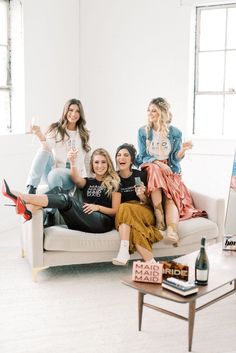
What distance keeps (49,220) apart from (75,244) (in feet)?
1.20

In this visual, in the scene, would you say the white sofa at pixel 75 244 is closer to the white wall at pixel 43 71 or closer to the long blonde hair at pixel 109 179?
the long blonde hair at pixel 109 179

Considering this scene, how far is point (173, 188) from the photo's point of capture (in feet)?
14.0

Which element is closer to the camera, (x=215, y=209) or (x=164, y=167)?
(x=215, y=209)

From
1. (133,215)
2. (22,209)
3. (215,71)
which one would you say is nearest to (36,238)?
(22,209)

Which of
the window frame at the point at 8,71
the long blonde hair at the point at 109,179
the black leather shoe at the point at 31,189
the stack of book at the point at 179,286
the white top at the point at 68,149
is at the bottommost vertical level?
the stack of book at the point at 179,286

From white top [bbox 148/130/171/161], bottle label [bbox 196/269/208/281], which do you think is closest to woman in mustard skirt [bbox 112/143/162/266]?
white top [bbox 148/130/171/161]

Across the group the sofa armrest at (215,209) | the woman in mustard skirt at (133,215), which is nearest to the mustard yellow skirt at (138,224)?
the woman in mustard skirt at (133,215)

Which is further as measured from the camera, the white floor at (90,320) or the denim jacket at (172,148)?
the denim jacket at (172,148)

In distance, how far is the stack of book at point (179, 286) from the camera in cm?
265

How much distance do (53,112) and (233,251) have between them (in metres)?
3.10

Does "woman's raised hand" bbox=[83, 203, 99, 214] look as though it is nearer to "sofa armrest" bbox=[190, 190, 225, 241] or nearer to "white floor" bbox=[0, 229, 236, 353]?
"white floor" bbox=[0, 229, 236, 353]

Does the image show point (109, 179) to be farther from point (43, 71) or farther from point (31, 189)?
point (43, 71)

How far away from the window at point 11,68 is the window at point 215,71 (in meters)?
2.00

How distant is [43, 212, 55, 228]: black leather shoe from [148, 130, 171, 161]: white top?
1.10m
